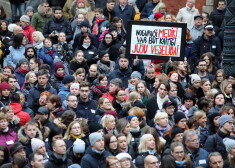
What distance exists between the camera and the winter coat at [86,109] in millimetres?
19188

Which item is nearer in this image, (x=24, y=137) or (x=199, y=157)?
(x=199, y=157)

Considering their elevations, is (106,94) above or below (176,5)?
below

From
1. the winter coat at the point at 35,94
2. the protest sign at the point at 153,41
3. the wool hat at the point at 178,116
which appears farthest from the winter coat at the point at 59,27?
the wool hat at the point at 178,116

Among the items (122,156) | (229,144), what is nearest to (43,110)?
(122,156)

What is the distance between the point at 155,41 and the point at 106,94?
1.90 metres

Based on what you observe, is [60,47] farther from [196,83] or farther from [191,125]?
[191,125]

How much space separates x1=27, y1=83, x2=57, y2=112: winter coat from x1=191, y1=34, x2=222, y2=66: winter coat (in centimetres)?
476

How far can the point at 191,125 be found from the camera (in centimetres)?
1852

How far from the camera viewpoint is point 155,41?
21359 millimetres

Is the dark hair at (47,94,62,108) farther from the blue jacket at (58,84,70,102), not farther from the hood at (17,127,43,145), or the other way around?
the hood at (17,127,43,145)

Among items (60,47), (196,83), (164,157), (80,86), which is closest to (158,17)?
(60,47)

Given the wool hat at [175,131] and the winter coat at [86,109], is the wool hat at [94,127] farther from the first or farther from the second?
the winter coat at [86,109]

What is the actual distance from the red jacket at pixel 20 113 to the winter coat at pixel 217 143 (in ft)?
10.8

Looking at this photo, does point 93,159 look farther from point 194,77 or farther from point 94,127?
point 194,77
